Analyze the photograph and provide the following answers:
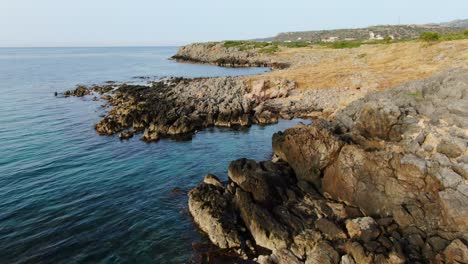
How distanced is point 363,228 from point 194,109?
39817 mm

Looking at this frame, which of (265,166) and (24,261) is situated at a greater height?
(265,166)

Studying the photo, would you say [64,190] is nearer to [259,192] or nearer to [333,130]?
[259,192]

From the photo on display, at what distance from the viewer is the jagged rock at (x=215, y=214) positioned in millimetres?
21766

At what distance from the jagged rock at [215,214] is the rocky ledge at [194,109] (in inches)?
824

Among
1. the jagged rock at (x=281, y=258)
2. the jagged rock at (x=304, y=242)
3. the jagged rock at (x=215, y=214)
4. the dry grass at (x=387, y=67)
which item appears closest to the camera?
the jagged rock at (x=281, y=258)

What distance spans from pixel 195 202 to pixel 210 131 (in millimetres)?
24447

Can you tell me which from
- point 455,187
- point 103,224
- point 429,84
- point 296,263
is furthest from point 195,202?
point 429,84

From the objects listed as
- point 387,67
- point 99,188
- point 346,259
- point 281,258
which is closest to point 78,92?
point 99,188

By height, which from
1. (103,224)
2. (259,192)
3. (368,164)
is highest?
(368,164)

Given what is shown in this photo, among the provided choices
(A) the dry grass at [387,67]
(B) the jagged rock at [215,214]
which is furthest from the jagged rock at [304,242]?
(A) the dry grass at [387,67]

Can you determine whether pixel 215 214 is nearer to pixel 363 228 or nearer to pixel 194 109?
pixel 363 228

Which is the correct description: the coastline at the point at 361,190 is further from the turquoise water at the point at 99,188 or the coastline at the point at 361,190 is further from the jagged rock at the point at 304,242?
the turquoise water at the point at 99,188

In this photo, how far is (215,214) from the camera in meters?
A: 23.5

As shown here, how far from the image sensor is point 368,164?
23672 millimetres
